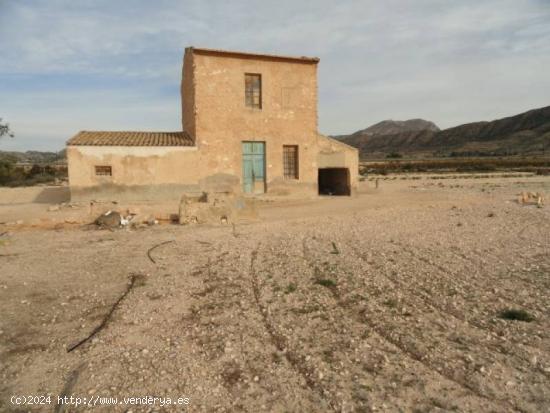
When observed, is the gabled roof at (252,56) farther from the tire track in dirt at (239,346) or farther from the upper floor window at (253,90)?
the tire track in dirt at (239,346)

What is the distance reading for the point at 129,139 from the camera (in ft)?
57.7

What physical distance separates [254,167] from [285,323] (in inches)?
554

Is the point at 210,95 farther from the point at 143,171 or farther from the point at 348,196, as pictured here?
the point at 348,196

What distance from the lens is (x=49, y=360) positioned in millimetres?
4012

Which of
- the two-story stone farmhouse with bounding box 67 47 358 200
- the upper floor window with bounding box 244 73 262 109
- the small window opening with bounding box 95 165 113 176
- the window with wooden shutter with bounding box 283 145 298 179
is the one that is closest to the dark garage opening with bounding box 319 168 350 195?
the two-story stone farmhouse with bounding box 67 47 358 200

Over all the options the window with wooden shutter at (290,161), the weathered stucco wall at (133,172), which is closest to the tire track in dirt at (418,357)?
the weathered stucco wall at (133,172)

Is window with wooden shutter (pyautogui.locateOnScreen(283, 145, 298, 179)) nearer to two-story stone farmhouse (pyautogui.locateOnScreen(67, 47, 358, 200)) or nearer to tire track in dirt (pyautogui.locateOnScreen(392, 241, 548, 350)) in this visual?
two-story stone farmhouse (pyautogui.locateOnScreen(67, 47, 358, 200))

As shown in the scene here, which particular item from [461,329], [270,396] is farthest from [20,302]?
[461,329]

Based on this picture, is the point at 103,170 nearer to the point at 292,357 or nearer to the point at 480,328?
the point at 292,357

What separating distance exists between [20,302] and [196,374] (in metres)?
3.49

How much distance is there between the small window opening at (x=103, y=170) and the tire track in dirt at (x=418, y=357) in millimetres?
13976

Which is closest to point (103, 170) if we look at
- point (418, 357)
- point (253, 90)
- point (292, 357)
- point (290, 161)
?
point (253, 90)

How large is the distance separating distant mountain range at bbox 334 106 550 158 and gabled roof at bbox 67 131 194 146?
257 feet

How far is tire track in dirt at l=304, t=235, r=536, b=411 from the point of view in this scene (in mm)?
3240
